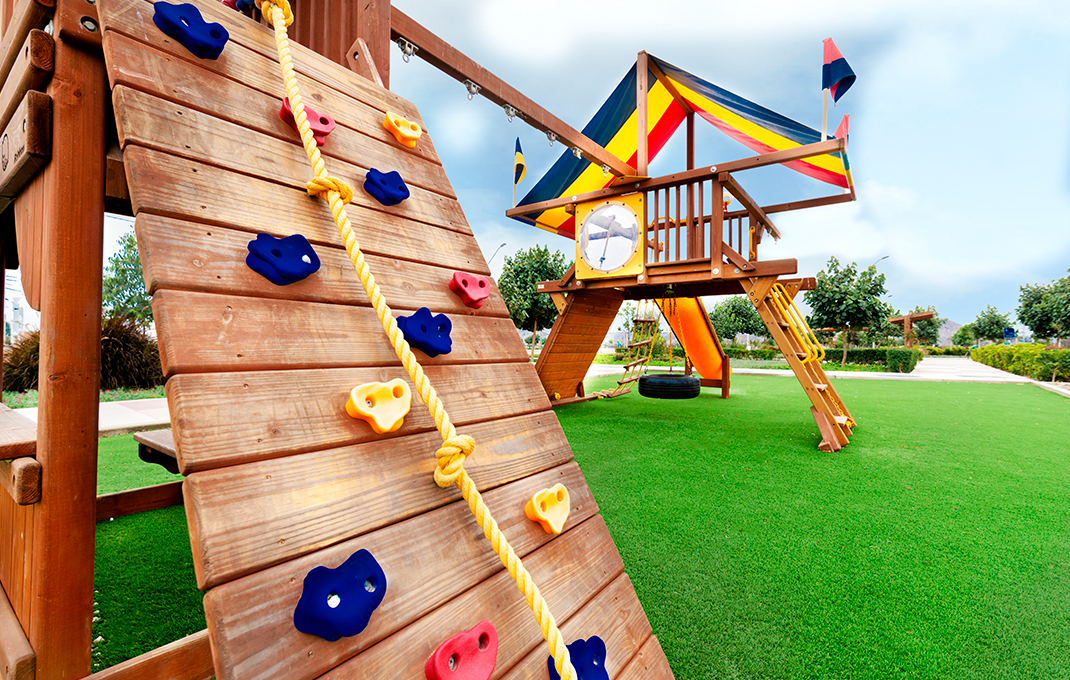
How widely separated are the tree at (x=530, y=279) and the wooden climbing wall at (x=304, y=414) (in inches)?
567

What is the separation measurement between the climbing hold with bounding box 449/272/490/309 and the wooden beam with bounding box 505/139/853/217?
4177 millimetres

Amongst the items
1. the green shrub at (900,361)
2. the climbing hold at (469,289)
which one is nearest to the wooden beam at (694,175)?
the climbing hold at (469,289)

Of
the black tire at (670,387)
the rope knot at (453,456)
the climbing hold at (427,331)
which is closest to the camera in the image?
the rope knot at (453,456)

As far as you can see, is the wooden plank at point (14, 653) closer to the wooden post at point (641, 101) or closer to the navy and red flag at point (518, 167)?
the wooden post at point (641, 101)

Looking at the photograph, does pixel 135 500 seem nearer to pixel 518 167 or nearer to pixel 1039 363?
pixel 518 167

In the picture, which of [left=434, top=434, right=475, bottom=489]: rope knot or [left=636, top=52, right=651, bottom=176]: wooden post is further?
[left=636, top=52, right=651, bottom=176]: wooden post

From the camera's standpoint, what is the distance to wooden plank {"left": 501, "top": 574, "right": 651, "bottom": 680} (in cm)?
79

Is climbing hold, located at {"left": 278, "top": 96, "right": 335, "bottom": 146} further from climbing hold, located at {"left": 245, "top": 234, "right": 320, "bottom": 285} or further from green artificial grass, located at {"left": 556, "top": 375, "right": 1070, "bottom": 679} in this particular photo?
green artificial grass, located at {"left": 556, "top": 375, "right": 1070, "bottom": 679}

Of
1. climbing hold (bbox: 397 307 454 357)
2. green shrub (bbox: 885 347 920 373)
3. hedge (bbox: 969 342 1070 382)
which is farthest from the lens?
green shrub (bbox: 885 347 920 373)

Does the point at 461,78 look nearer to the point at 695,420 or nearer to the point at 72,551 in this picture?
the point at 72,551

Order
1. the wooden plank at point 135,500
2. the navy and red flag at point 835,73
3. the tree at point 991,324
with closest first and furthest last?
the wooden plank at point 135,500 → the navy and red flag at point 835,73 → the tree at point 991,324

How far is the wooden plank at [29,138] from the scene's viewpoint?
98 cm

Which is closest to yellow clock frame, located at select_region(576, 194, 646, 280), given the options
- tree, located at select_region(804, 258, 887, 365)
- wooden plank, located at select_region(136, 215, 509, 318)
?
wooden plank, located at select_region(136, 215, 509, 318)

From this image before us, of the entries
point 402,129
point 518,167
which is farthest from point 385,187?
point 518,167
